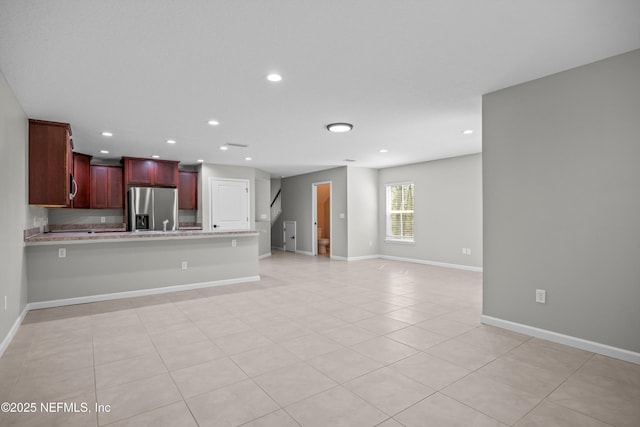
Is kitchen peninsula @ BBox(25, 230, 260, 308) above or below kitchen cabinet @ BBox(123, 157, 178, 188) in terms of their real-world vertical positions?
below

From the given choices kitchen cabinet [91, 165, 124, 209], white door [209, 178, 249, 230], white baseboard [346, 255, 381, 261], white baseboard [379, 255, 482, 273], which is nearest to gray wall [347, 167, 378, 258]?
white baseboard [346, 255, 381, 261]

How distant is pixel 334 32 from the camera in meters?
2.27

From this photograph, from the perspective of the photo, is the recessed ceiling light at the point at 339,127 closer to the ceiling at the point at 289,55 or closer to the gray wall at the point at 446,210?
the ceiling at the point at 289,55

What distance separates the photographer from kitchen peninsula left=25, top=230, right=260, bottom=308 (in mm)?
4160

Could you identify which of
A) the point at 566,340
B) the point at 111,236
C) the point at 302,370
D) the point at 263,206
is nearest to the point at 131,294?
the point at 111,236

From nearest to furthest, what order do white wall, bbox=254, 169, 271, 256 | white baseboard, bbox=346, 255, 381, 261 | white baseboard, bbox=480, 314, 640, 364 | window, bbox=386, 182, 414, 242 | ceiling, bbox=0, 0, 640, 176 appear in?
ceiling, bbox=0, 0, 640, 176
white baseboard, bbox=480, 314, 640, 364
window, bbox=386, 182, 414, 242
white baseboard, bbox=346, 255, 381, 261
white wall, bbox=254, 169, 271, 256

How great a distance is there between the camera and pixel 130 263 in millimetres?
4723

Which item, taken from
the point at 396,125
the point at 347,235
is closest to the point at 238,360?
the point at 396,125

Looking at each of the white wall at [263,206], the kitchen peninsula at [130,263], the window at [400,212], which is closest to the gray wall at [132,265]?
the kitchen peninsula at [130,263]

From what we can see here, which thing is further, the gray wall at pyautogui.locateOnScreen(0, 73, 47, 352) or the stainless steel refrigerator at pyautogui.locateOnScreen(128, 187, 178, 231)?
the stainless steel refrigerator at pyautogui.locateOnScreen(128, 187, 178, 231)

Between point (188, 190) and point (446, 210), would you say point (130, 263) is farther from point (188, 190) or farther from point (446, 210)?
point (446, 210)

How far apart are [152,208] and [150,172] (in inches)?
31.4

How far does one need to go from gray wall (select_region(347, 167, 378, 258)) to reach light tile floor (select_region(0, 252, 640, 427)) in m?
4.17

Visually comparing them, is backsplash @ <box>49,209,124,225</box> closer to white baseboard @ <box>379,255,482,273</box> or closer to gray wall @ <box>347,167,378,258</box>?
gray wall @ <box>347,167,378,258</box>
